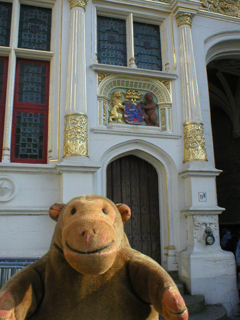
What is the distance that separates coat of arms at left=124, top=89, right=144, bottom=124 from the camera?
7012 millimetres

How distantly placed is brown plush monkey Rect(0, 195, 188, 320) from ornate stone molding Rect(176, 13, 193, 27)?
7047mm

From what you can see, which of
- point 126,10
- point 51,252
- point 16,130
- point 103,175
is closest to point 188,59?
point 126,10

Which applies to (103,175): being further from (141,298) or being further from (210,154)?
(141,298)

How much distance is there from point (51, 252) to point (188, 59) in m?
6.58

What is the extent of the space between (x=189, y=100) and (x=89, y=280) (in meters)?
5.99

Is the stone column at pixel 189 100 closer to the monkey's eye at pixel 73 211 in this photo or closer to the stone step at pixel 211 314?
the stone step at pixel 211 314

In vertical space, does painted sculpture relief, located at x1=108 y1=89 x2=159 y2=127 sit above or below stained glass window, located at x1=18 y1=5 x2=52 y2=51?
below

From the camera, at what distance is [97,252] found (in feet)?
5.23

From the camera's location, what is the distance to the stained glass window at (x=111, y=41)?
24.5ft

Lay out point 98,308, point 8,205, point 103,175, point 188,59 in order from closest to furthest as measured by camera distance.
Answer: point 98,308 → point 8,205 → point 103,175 → point 188,59

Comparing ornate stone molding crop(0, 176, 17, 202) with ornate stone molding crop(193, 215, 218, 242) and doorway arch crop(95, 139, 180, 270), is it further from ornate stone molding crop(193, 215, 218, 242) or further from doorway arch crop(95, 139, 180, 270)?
ornate stone molding crop(193, 215, 218, 242)

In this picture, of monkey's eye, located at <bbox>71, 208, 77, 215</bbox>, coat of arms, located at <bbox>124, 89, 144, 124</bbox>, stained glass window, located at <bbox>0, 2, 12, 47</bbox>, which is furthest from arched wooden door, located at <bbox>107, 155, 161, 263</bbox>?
monkey's eye, located at <bbox>71, 208, 77, 215</bbox>

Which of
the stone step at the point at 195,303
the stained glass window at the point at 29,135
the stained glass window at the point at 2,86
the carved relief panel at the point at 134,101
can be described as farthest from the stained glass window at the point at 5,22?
the stone step at the point at 195,303

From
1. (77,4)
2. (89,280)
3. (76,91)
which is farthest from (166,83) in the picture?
(89,280)
